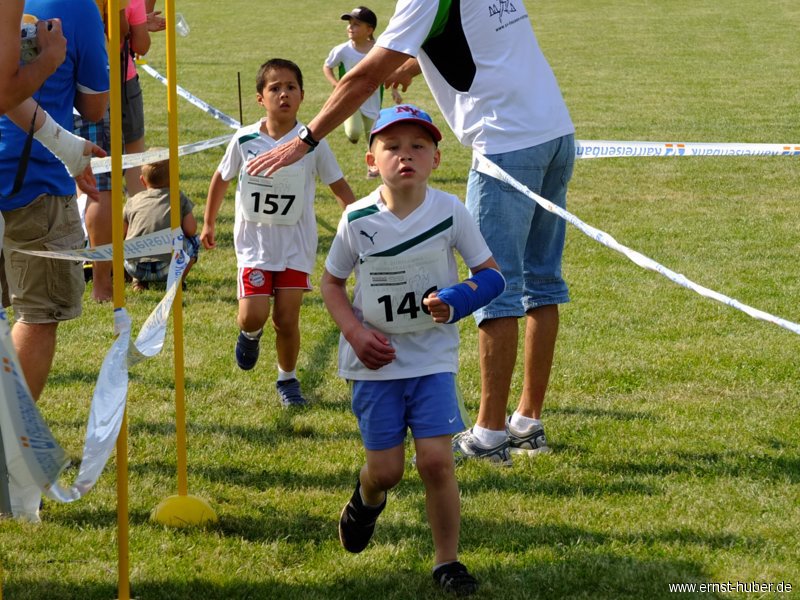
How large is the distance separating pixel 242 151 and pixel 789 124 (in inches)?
504

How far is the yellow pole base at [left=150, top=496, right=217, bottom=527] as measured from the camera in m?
4.45

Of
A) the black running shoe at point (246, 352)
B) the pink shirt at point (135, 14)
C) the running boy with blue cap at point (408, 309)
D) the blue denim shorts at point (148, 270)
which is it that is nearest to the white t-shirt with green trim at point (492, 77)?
the running boy with blue cap at point (408, 309)

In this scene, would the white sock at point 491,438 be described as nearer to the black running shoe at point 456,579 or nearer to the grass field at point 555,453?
the grass field at point 555,453

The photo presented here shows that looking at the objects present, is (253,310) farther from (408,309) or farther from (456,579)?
(456,579)

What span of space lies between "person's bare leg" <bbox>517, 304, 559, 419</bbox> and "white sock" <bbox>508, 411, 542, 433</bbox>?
0.02 meters

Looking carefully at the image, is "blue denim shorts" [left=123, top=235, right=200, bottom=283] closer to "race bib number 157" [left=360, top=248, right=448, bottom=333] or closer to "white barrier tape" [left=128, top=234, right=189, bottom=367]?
"white barrier tape" [left=128, top=234, right=189, bottom=367]

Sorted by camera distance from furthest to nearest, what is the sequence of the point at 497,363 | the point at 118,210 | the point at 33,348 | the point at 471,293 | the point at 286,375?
the point at 286,375 → the point at 497,363 → the point at 33,348 → the point at 471,293 → the point at 118,210

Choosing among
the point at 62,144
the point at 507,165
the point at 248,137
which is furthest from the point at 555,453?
the point at 62,144

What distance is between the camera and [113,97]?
131 inches

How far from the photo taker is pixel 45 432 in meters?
3.16

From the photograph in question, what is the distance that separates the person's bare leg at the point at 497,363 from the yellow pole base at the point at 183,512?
1390 mm

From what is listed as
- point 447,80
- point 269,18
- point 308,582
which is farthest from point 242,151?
point 269,18

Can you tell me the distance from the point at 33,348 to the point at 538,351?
2280 mm

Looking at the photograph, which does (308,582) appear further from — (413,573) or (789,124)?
(789,124)
